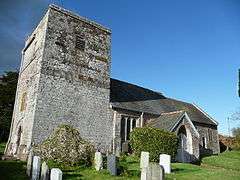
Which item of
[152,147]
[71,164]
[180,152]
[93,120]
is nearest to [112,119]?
[93,120]

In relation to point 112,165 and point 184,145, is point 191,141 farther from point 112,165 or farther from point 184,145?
point 112,165

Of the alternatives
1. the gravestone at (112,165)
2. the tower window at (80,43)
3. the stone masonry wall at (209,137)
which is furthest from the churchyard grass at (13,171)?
the stone masonry wall at (209,137)

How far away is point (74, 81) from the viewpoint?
2478 cm

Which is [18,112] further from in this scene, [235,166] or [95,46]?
[235,166]

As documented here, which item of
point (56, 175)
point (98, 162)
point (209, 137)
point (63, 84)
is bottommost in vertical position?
point (56, 175)

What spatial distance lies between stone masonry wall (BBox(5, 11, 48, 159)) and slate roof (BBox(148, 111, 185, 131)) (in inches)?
463

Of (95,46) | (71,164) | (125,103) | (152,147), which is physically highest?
(95,46)

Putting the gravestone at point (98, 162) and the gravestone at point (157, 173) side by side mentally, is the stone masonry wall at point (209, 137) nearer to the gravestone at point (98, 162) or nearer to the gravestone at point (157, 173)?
the gravestone at point (98, 162)

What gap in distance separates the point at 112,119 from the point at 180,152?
23.5 feet

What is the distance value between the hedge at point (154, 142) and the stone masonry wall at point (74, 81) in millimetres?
3549

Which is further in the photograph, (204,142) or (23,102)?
(204,142)

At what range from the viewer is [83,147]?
61.5 ft

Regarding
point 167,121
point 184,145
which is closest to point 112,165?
point 167,121

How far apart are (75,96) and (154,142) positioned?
25.3ft
